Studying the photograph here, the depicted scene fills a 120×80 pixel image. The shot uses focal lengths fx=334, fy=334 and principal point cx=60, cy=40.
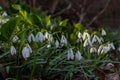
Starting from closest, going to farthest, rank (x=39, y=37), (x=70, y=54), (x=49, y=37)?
1. (x=70, y=54)
2. (x=39, y=37)
3. (x=49, y=37)

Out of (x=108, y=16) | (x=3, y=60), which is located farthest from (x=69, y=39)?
(x=108, y=16)

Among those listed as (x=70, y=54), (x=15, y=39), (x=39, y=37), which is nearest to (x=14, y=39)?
(x=15, y=39)

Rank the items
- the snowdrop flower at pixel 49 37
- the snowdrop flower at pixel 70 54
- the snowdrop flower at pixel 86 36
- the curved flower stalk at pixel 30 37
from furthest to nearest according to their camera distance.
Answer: the snowdrop flower at pixel 86 36
the snowdrop flower at pixel 49 37
the curved flower stalk at pixel 30 37
the snowdrop flower at pixel 70 54

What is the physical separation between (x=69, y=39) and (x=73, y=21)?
3.94 metres

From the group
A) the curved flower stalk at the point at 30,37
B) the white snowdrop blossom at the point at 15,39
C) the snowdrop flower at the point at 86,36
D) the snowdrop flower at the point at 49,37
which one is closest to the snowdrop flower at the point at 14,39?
the white snowdrop blossom at the point at 15,39

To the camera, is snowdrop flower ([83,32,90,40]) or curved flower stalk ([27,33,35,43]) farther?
snowdrop flower ([83,32,90,40])

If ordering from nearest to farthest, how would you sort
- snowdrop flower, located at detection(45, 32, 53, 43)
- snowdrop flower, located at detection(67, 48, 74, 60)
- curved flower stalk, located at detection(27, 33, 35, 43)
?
snowdrop flower, located at detection(67, 48, 74, 60)
curved flower stalk, located at detection(27, 33, 35, 43)
snowdrop flower, located at detection(45, 32, 53, 43)

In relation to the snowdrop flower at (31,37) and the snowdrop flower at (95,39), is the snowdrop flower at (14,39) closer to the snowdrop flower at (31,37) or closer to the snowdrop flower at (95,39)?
the snowdrop flower at (31,37)

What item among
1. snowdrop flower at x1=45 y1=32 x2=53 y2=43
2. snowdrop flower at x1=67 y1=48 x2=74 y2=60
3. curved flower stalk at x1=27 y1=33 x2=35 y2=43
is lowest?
snowdrop flower at x1=67 y1=48 x2=74 y2=60

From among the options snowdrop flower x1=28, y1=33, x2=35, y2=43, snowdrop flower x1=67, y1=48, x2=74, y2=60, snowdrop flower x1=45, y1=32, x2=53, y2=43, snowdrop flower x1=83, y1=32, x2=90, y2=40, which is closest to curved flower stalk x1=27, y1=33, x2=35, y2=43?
snowdrop flower x1=28, y1=33, x2=35, y2=43

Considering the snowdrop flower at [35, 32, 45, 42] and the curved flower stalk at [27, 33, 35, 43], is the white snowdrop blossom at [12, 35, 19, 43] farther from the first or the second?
the snowdrop flower at [35, 32, 45, 42]

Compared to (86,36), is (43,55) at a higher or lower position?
lower

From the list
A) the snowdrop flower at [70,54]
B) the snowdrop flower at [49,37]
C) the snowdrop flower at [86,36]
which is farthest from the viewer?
the snowdrop flower at [86,36]

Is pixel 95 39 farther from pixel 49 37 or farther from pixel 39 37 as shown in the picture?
pixel 39 37
